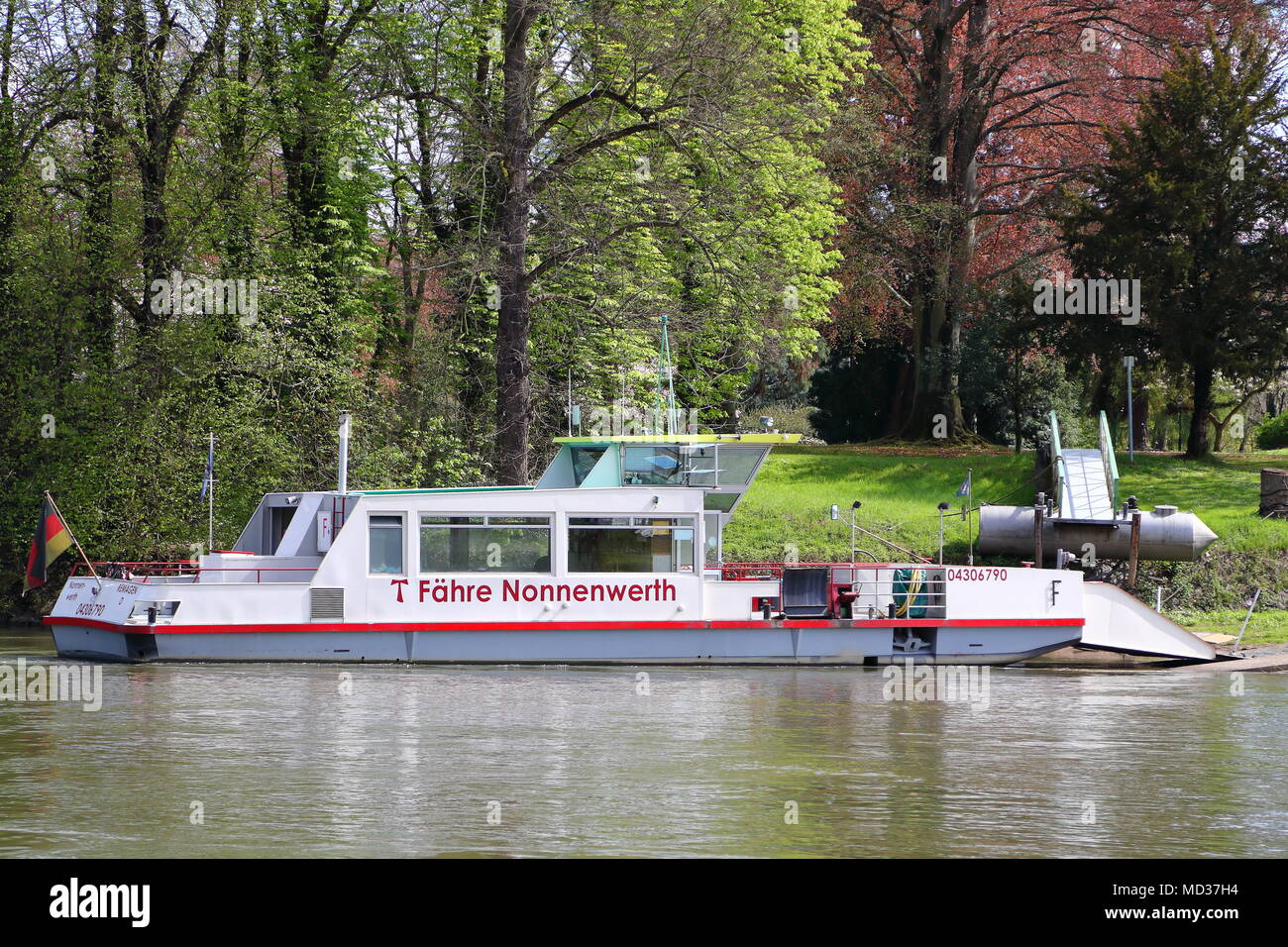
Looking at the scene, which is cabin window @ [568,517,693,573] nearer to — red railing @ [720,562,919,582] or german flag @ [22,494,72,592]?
red railing @ [720,562,919,582]

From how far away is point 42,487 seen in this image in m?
33.2

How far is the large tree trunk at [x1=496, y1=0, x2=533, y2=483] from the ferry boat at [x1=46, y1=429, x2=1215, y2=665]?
7996mm

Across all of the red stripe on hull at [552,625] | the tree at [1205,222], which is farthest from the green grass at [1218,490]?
the red stripe on hull at [552,625]

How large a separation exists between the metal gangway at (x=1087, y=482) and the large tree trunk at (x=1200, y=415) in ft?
17.3

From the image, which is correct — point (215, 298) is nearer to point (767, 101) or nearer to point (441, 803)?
point (767, 101)

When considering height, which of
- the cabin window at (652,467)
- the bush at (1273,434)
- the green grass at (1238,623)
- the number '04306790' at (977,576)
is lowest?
the green grass at (1238,623)

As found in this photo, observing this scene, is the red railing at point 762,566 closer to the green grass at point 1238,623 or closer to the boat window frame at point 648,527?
the boat window frame at point 648,527

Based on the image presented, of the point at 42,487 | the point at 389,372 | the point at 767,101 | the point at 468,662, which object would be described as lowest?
the point at 468,662

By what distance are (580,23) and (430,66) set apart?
3481 mm

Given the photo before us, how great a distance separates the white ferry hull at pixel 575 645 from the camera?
2395cm

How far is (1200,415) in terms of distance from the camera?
3772 centimetres

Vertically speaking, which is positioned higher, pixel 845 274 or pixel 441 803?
pixel 845 274

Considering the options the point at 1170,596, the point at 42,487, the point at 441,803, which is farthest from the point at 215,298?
the point at 441,803

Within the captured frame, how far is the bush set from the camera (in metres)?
50.8
